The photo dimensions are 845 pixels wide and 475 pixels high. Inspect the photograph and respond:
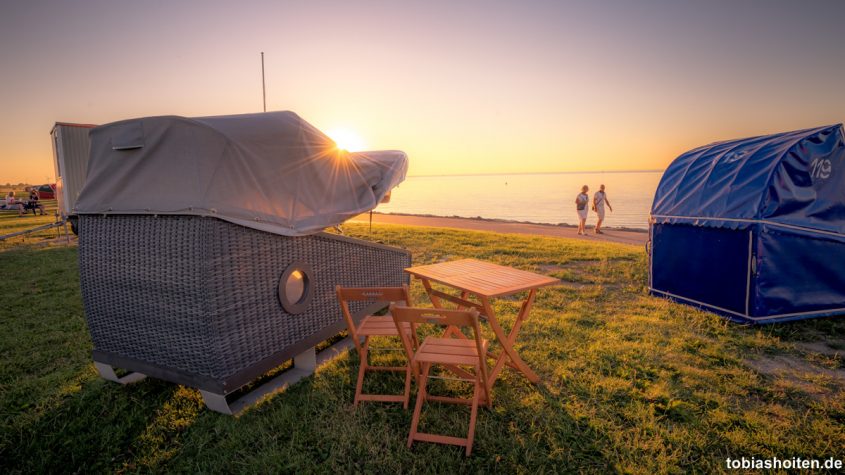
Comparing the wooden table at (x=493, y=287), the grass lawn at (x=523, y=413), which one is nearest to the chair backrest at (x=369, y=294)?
the wooden table at (x=493, y=287)

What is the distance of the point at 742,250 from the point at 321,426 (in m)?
5.48

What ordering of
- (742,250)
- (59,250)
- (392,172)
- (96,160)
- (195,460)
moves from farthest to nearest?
(59,250)
(392,172)
(742,250)
(96,160)
(195,460)

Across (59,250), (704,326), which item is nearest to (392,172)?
(704,326)

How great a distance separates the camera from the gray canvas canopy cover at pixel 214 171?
115 inches

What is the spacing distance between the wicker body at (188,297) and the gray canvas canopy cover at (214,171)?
0.13 meters

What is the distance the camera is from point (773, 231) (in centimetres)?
477

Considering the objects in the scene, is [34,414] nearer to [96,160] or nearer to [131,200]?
[131,200]

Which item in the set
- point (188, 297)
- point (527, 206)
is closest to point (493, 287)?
point (188, 297)

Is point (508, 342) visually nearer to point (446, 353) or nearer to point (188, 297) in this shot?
point (446, 353)

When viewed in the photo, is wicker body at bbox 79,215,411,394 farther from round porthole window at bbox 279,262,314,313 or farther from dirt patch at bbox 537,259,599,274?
dirt patch at bbox 537,259,599,274

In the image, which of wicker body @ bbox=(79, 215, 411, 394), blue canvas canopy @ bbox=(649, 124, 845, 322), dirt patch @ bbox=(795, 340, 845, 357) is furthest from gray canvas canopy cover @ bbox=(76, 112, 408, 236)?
dirt patch @ bbox=(795, 340, 845, 357)

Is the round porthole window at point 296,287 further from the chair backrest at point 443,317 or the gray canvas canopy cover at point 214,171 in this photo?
the chair backrest at point 443,317

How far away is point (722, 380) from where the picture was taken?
11.8 feet

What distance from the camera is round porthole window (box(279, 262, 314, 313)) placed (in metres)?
3.48
